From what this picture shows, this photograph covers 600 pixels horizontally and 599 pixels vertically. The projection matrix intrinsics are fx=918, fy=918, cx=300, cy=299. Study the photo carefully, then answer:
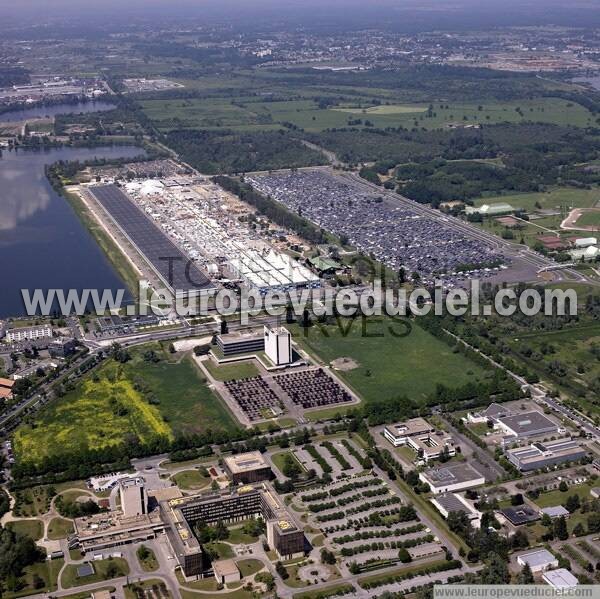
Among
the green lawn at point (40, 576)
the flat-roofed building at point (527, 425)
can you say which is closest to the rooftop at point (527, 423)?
the flat-roofed building at point (527, 425)

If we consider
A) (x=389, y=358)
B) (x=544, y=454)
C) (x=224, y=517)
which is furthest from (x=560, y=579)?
(x=389, y=358)

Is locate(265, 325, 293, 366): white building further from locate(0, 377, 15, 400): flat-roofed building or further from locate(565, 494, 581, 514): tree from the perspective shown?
locate(565, 494, 581, 514): tree

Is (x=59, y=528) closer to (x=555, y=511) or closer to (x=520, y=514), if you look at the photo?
(x=520, y=514)

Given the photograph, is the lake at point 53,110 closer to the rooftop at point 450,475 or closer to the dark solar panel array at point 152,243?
the dark solar panel array at point 152,243

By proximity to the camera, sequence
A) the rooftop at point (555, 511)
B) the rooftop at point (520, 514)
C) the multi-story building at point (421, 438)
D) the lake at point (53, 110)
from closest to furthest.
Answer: the rooftop at point (520, 514) < the rooftop at point (555, 511) < the multi-story building at point (421, 438) < the lake at point (53, 110)

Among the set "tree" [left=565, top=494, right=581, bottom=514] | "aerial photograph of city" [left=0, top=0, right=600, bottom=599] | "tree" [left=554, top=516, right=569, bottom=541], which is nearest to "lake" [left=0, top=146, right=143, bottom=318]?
"aerial photograph of city" [left=0, top=0, right=600, bottom=599]

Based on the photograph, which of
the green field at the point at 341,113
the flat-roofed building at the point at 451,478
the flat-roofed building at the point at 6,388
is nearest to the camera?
the flat-roofed building at the point at 451,478
